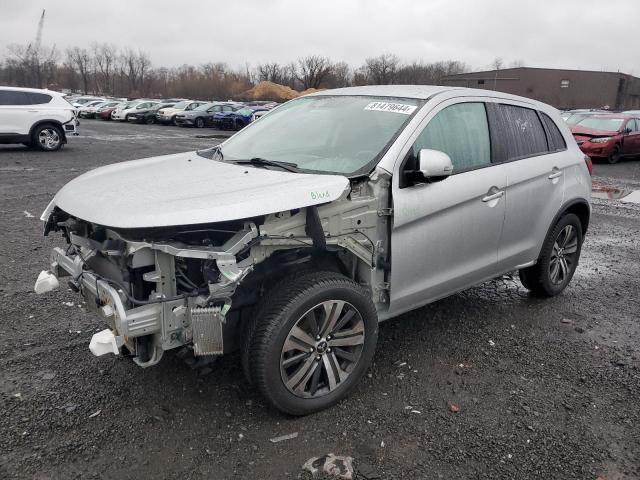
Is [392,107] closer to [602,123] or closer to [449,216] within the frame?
[449,216]

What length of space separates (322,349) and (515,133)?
2.48 meters

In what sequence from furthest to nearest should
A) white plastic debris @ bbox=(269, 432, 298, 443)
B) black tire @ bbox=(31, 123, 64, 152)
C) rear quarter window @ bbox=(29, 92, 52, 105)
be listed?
black tire @ bbox=(31, 123, 64, 152)
rear quarter window @ bbox=(29, 92, 52, 105)
white plastic debris @ bbox=(269, 432, 298, 443)

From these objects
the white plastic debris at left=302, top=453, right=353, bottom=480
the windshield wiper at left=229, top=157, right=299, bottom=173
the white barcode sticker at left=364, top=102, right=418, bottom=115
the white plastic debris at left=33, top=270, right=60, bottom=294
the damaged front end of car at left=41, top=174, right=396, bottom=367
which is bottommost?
the white plastic debris at left=302, top=453, right=353, bottom=480

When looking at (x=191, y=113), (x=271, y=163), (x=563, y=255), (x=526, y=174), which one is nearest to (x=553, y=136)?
(x=526, y=174)

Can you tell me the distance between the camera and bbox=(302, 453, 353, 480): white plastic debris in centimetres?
263

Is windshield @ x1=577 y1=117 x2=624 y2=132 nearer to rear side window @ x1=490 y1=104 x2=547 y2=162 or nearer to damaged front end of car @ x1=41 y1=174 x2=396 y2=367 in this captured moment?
rear side window @ x1=490 y1=104 x2=547 y2=162

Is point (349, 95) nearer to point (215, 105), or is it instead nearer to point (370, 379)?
point (370, 379)

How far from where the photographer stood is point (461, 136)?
150 inches

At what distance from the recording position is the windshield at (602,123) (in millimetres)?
17103

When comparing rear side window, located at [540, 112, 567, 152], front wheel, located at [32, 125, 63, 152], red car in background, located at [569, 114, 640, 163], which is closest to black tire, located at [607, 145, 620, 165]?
red car in background, located at [569, 114, 640, 163]

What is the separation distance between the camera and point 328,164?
11.2 feet

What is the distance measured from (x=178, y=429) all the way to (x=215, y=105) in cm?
2941

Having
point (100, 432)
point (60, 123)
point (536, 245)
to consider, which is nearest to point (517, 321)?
point (536, 245)

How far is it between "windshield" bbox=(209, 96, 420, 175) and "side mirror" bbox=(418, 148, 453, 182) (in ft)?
0.92
